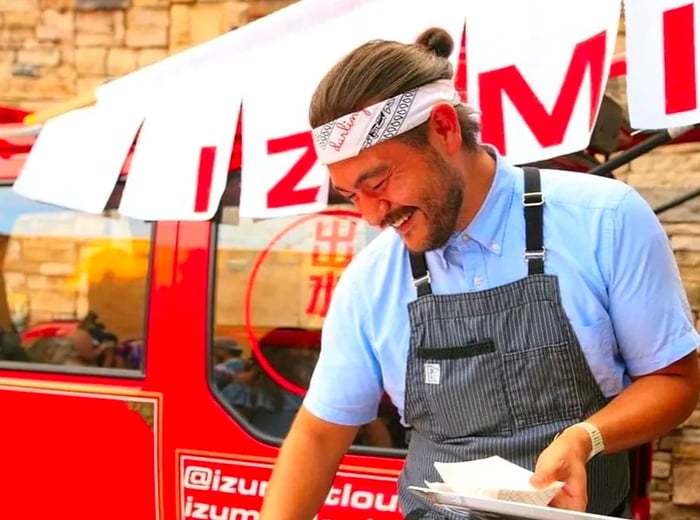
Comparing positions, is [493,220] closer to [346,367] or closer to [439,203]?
[439,203]

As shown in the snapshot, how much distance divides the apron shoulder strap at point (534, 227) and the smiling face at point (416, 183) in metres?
0.12

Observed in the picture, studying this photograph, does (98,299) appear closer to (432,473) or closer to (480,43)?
(480,43)

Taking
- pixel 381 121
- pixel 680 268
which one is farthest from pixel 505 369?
pixel 680 268

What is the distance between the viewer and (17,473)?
320 centimetres

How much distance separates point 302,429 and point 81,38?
16.0 feet

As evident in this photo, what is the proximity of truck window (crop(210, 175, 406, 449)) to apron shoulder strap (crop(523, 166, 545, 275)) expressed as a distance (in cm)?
113

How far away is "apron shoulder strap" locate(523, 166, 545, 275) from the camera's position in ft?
5.58

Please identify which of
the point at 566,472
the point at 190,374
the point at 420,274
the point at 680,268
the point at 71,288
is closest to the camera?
the point at 566,472

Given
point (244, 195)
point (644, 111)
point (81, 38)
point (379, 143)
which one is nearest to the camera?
point (379, 143)

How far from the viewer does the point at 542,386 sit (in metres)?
1.70

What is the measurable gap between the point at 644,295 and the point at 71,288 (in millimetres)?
2164

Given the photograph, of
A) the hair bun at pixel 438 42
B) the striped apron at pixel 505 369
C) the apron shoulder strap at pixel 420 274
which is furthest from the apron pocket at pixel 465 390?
the hair bun at pixel 438 42

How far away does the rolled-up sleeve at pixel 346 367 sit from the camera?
184 cm

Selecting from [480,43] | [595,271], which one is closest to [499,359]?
[595,271]
